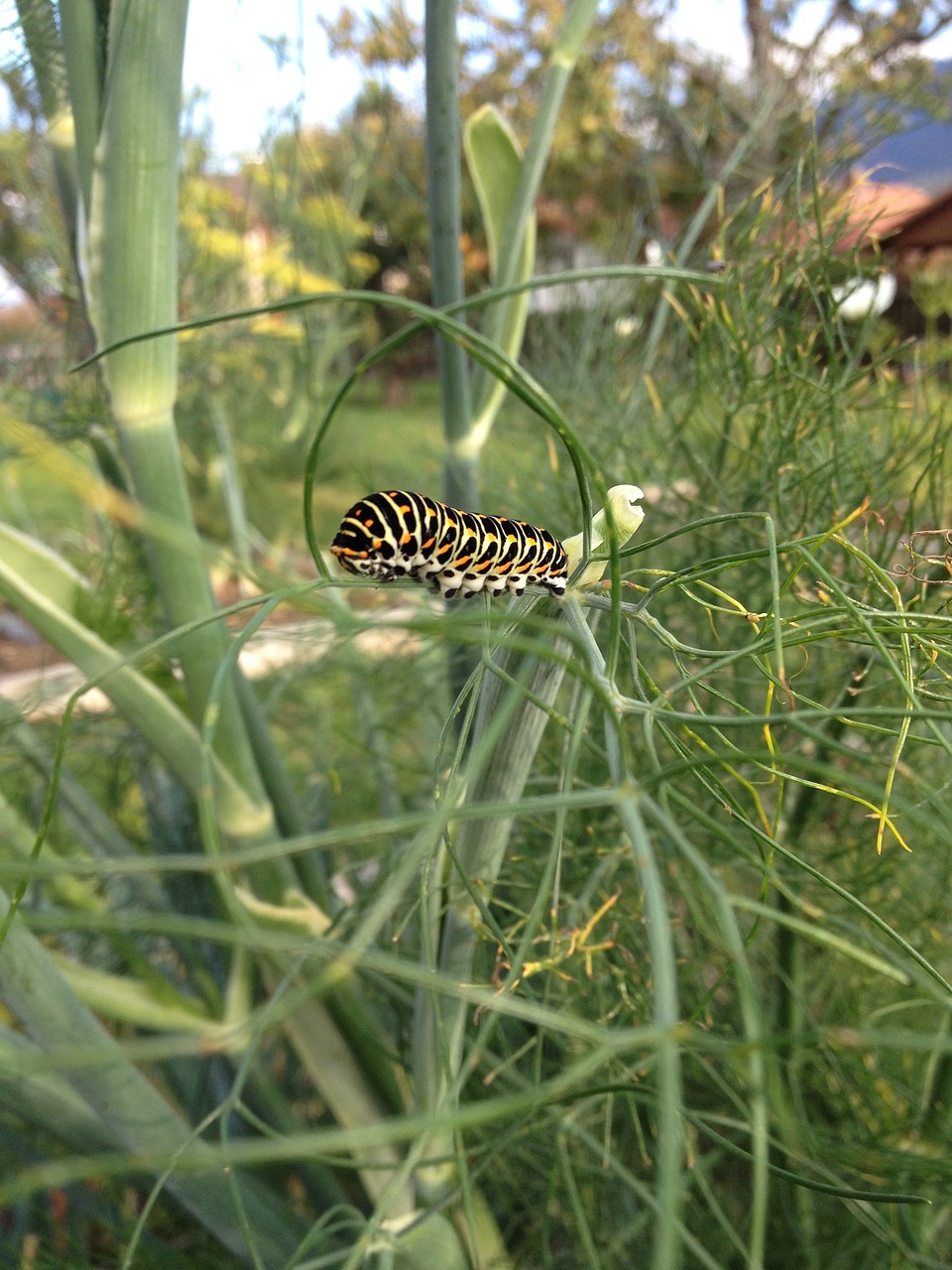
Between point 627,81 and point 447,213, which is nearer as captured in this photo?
point 447,213

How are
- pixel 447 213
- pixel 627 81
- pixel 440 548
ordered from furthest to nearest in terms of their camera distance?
pixel 627 81, pixel 447 213, pixel 440 548

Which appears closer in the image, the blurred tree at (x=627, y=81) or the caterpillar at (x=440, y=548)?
the caterpillar at (x=440, y=548)

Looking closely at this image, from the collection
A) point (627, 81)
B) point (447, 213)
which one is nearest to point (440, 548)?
point (447, 213)

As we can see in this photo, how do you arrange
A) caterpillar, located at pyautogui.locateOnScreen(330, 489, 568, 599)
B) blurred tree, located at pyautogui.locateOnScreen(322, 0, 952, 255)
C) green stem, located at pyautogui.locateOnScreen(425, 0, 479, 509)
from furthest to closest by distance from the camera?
blurred tree, located at pyautogui.locateOnScreen(322, 0, 952, 255), green stem, located at pyautogui.locateOnScreen(425, 0, 479, 509), caterpillar, located at pyautogui.locateOnScreen(330, 489, 568, 599)

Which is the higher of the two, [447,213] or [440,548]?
[447,213]

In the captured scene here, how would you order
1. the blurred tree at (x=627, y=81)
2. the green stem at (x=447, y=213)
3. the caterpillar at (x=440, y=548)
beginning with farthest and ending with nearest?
the blurred tree at (x=627, y=81), the green stem at (x=447, y=213), the caterpillar at (x=440, y=548)

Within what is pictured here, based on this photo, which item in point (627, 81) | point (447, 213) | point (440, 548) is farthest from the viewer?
point (627, 81)

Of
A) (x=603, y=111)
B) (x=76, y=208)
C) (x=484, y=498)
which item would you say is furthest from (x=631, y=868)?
(x=603, y=111)

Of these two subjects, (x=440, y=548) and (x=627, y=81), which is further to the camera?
(x=627, y=81)

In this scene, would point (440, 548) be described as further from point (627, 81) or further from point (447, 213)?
point (627, 81)

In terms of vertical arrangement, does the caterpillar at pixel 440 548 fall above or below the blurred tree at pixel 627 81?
below
